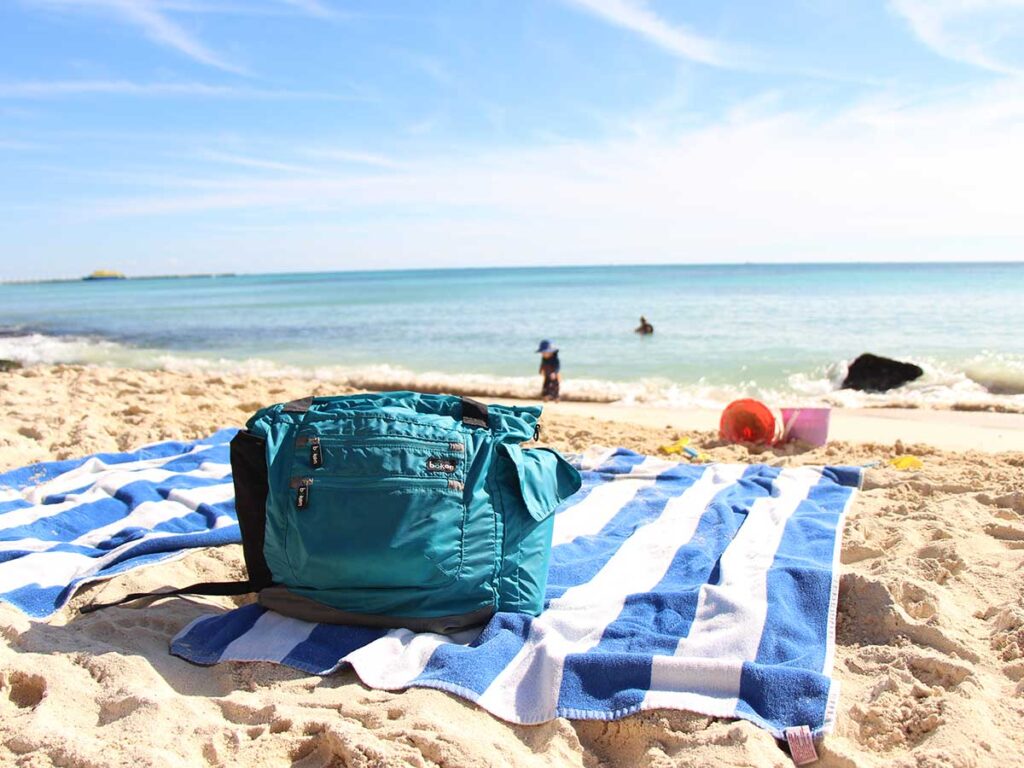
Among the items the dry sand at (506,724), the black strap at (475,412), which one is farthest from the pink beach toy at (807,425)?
the black strap at (475,412)

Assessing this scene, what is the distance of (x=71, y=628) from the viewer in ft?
9.97

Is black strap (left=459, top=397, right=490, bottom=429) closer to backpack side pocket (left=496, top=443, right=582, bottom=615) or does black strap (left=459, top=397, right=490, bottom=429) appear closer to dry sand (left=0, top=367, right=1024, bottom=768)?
backpack side pocket (left=496, top=443, right=582, bottom=615)

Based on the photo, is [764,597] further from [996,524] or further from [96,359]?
[96,359]

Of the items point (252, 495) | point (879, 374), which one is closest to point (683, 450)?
point (252, 495)

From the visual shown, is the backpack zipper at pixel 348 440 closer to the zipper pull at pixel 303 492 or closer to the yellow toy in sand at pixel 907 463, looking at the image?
the zipper pull at pixel 303 492

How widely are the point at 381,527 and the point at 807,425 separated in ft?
15.1

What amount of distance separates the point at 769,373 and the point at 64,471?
35.0 ft

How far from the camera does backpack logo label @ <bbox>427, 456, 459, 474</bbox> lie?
2.79 m

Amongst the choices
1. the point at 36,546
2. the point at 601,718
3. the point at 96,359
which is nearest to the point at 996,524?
the point at 601,718

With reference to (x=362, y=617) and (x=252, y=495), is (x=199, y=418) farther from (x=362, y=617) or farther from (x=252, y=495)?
(x=362, y=617)

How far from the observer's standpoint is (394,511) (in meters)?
2.74

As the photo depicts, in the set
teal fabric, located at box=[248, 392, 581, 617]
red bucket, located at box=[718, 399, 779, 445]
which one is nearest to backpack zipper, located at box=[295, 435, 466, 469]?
teal fabric, located at box=[248, 392, 581, 617]

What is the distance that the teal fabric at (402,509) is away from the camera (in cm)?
276

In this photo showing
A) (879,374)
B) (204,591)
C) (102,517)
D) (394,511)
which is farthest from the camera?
(879,374)
